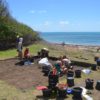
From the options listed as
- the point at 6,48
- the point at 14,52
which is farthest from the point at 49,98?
the point at 6,48

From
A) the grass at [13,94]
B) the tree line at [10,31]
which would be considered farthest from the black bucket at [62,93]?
the tree line at [10,31]

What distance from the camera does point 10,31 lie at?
30109mm

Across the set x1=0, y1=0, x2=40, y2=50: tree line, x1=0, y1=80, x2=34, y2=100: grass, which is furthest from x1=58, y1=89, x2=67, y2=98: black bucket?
x1=0, y1=0, x2=40, y2=50: tree line

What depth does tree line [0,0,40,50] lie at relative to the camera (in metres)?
29.6

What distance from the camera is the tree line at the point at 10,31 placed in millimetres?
29562

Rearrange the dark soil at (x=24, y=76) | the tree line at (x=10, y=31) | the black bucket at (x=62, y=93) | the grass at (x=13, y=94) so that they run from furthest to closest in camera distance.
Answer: the tree line at (x=10, y=31), the dark soil at (x=24, y=76), the black bucket at (x=62, y=93), the grass at (x=13, y=94)

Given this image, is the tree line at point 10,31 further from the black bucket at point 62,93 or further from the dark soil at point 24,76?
the black bucket at point 62,93

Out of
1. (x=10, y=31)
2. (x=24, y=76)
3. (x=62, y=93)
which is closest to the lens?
(x=62, y=93)

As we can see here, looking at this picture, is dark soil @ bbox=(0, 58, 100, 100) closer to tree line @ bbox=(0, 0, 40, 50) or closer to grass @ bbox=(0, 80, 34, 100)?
grass @ bbox=(0, 80, 34, 100)

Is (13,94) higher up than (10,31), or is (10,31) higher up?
(10,31)

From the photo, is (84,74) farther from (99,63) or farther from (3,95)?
(3,95)

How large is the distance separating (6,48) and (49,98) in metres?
17.3

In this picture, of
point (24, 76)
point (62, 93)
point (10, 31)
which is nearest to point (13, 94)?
point (62, 93)

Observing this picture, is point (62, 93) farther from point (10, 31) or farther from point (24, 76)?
point (10, 31)
